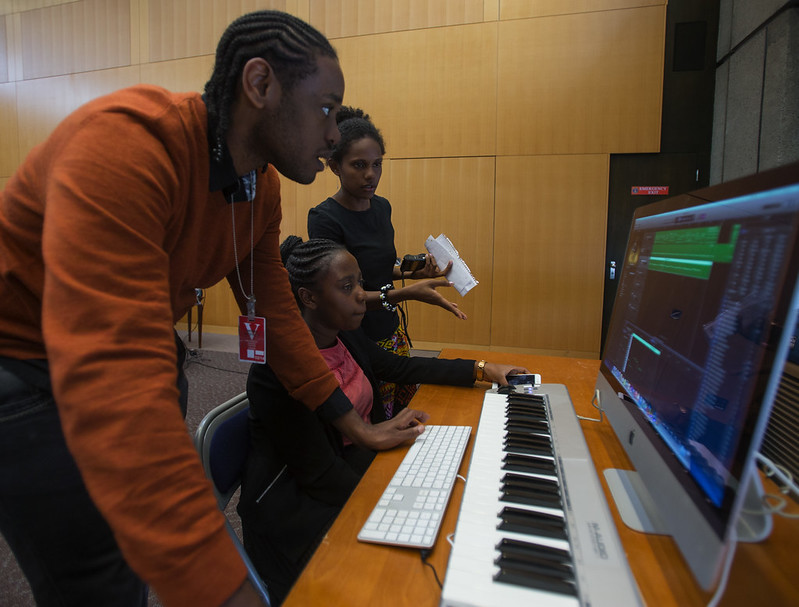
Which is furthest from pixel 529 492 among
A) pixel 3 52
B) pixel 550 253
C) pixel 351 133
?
pixel 3 52

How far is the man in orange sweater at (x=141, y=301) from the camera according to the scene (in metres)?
0.42

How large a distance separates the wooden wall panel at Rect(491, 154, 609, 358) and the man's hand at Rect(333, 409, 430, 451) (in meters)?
3.27

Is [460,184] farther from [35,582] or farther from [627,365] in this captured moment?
[35,582]

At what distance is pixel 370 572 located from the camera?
23.1 inches

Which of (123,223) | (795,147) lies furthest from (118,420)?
(795,147)

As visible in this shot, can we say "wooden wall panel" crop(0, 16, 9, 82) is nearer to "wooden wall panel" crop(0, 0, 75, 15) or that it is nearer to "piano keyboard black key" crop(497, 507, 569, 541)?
"wooden wall panel" crop(0, 0, 75, 15)

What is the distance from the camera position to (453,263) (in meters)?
1.83

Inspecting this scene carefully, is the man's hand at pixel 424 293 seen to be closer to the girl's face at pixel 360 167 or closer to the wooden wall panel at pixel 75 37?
the girl's face at pixel 360 167

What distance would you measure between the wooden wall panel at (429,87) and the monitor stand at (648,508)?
3.70m

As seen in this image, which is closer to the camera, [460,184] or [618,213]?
[618,213]

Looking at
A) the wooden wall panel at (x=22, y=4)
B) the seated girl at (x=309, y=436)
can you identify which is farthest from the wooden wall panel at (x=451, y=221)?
the wooden wall panel at (x=22, y=4)

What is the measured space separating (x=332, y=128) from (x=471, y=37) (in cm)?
392

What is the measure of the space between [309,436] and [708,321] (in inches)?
30.2

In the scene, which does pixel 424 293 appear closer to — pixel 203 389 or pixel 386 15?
pixel 203 389
